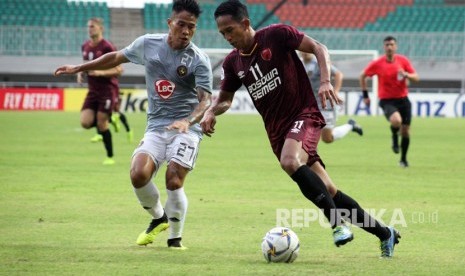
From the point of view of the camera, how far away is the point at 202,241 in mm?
9047

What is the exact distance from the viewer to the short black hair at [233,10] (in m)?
7.84

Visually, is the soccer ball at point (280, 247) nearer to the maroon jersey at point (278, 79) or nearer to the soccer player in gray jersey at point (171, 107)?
the maroon jersey at point (278, 79)

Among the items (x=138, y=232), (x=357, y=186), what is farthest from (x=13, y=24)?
(x=138, y=232)

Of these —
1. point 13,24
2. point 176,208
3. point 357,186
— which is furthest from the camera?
point 13,24

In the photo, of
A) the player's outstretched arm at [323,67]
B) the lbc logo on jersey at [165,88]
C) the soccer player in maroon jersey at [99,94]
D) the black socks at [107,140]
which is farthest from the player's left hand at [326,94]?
the black socks at [107,140]

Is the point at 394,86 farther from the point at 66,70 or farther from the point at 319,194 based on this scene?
the point at 319,194

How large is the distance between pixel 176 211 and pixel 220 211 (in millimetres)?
2726

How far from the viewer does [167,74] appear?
29.4ft

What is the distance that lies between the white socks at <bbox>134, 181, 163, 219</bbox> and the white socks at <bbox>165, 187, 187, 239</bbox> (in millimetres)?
167

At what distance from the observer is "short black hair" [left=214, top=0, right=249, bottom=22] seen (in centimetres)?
784

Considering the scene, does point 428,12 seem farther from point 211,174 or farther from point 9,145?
point 211,174

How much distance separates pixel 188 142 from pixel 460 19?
4038 centimetres

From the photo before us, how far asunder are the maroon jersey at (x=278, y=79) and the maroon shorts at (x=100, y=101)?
404 inches

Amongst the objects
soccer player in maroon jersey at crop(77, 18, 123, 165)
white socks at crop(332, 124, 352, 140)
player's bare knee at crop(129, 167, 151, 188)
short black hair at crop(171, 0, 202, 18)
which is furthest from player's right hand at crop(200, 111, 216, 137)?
white socks at crop(332, 124, 352, 140)
